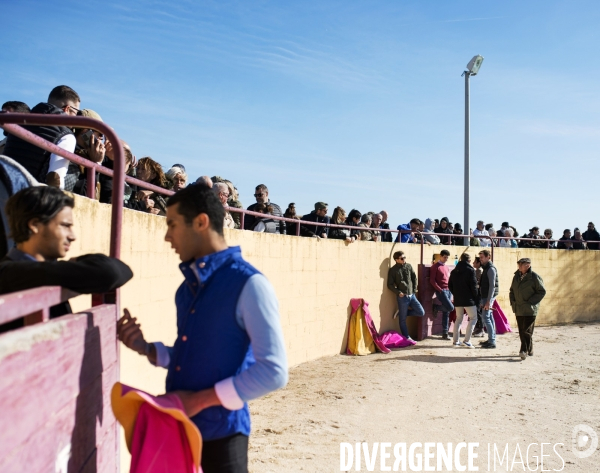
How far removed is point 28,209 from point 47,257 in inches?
7.8

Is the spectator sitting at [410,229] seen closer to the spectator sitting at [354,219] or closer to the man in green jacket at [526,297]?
the spectator sitting at [354,219]

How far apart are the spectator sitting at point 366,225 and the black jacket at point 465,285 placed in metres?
2.04

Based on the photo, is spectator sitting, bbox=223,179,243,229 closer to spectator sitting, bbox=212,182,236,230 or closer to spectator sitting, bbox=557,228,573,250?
spectator sitting, bbox=212,182,236,230

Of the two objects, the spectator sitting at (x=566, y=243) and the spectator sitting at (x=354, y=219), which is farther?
the spectator sitting at (x=566, y=243)

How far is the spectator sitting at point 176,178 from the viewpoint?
729 centimetres

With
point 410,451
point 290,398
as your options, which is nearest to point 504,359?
point 290,398

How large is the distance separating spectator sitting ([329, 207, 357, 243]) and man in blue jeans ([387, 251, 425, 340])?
1760 mm

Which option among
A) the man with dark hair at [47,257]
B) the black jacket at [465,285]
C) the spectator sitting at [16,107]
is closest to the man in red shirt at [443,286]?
the black jacket at [465,285]

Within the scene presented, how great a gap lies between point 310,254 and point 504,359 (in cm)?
419

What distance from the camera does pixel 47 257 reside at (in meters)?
2.44

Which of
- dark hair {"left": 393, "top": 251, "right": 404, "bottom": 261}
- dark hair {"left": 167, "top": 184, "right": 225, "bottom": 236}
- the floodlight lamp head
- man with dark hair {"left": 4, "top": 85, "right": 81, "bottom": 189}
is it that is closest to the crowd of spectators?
man with dark hair {"left": 4, "top": 85, "right": 81, "bottom": 189}

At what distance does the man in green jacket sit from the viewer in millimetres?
11883

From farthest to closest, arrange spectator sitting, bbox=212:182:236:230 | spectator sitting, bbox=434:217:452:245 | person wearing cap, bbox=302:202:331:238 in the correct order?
spectator sitting, bbox=434:217:452:245
person wearing cap, bbox=302:202:331:238
spectator sitting, bbox=212:182:236:230

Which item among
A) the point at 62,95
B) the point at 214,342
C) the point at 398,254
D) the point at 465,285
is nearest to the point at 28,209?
the point at 214,342
